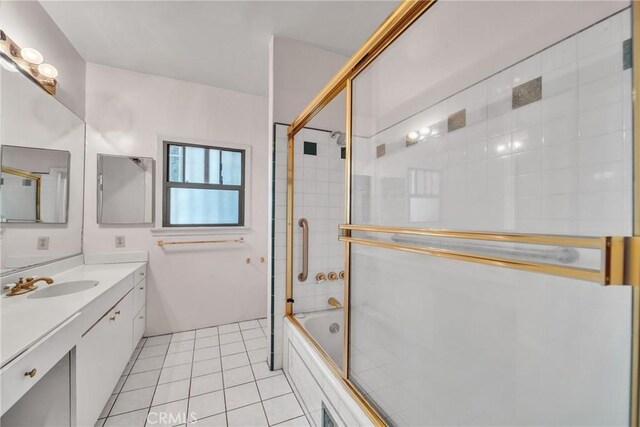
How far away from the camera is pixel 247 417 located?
4.91 feet

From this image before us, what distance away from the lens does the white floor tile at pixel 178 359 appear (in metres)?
2.02

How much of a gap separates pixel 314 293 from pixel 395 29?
184cm

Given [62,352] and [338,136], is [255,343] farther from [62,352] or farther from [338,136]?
[338,136]

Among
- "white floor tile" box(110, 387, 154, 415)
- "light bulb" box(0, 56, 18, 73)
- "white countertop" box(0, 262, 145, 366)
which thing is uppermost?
"light bulb" box(0, 56, 18, 73)

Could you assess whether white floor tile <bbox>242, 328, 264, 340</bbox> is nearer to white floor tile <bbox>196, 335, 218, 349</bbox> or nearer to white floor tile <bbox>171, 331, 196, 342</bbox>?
white floor tile <bbox>196, 335, 218, 349</bbox>

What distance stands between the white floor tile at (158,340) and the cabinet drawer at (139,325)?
0.30 feet

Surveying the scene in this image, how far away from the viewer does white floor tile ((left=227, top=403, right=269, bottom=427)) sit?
145 cm

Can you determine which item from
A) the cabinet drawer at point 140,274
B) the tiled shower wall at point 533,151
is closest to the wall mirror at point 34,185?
the cabinet drawer at point 140,274

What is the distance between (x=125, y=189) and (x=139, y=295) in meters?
1.05

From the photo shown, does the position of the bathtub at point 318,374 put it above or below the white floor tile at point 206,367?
above

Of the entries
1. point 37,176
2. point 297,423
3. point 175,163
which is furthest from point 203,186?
point 297,423

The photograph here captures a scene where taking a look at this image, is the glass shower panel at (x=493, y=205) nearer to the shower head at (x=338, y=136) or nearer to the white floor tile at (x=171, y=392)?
the shower head at (x=338, y=136)

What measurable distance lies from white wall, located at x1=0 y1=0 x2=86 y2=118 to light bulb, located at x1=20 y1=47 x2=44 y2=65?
54 millimetres

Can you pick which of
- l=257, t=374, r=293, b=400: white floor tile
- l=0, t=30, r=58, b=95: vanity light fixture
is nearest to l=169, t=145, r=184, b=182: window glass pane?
l=0, t=30, r=58, b=95: vanity light fixture
